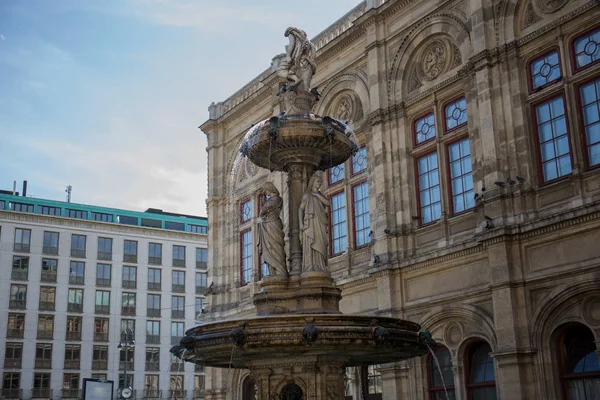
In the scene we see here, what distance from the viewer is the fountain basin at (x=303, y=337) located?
10.2 m

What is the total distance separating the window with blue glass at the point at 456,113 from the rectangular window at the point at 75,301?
141ft

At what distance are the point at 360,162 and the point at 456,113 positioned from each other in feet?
14.0

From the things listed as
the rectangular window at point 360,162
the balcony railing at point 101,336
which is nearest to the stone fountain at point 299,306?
the rectangular window at point 360,162

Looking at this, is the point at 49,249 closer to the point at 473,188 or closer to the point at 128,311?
the point at 128,311

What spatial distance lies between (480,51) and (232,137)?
14139mm

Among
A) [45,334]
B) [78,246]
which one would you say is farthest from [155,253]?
[45,334]

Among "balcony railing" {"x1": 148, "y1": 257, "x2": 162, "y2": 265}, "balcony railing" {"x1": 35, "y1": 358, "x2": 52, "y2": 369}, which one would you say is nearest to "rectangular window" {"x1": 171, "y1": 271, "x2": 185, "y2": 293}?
"balcony railing" {"x1": 148, "y1": 257, "x2": 162, "y2": 265}

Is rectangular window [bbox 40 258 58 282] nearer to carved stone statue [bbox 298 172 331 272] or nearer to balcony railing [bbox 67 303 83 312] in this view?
balcony railing [bbox 67 303 83 312]

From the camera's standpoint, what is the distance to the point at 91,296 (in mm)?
59000

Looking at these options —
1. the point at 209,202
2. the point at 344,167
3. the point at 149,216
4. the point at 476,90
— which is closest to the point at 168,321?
the point at 149,216

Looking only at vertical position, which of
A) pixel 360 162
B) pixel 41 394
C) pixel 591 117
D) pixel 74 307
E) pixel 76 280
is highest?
pixel 76 280

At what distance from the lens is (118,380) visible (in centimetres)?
5838

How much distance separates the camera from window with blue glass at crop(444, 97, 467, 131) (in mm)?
21422

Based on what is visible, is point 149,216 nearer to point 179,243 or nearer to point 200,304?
point 179,243
